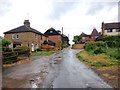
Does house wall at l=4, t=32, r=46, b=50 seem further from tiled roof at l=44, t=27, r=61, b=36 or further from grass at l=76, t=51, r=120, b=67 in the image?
tiled roof at l=44, t=27, r=61, b=36

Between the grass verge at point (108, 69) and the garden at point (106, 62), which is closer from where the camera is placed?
the grass verge at point (108, 69)

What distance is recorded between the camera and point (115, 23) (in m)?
76.2

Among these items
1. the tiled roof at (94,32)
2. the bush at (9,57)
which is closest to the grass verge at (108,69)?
the bush at (9,57)

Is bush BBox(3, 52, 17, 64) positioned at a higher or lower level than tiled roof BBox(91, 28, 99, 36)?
lower

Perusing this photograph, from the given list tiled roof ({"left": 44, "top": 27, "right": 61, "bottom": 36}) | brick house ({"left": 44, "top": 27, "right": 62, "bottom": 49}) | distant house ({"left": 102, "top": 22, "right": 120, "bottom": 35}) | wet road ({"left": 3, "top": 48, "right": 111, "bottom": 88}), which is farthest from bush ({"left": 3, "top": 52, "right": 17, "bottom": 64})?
tiled roof ({"left": 44, "top": 27, "right": 61, "bottom": 36})

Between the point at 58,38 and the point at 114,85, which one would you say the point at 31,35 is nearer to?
the point at 58,38

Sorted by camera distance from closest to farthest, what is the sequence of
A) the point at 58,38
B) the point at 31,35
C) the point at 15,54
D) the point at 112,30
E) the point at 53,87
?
the point at 53,87
the point at 15,54
the point at 31,35
the point at 112,30
the point at 58,38

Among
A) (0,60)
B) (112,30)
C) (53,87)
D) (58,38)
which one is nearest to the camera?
(53,87)

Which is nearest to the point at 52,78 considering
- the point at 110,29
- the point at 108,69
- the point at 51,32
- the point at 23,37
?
the point at 108,69

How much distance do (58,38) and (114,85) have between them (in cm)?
7370

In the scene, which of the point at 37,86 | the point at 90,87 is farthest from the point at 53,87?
the point at 90,87

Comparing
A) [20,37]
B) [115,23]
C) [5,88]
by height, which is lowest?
[5,88]

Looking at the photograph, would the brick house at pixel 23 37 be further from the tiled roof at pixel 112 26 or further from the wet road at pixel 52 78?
the wet road at pixel 52 78

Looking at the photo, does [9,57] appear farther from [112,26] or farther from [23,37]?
[112,26]
